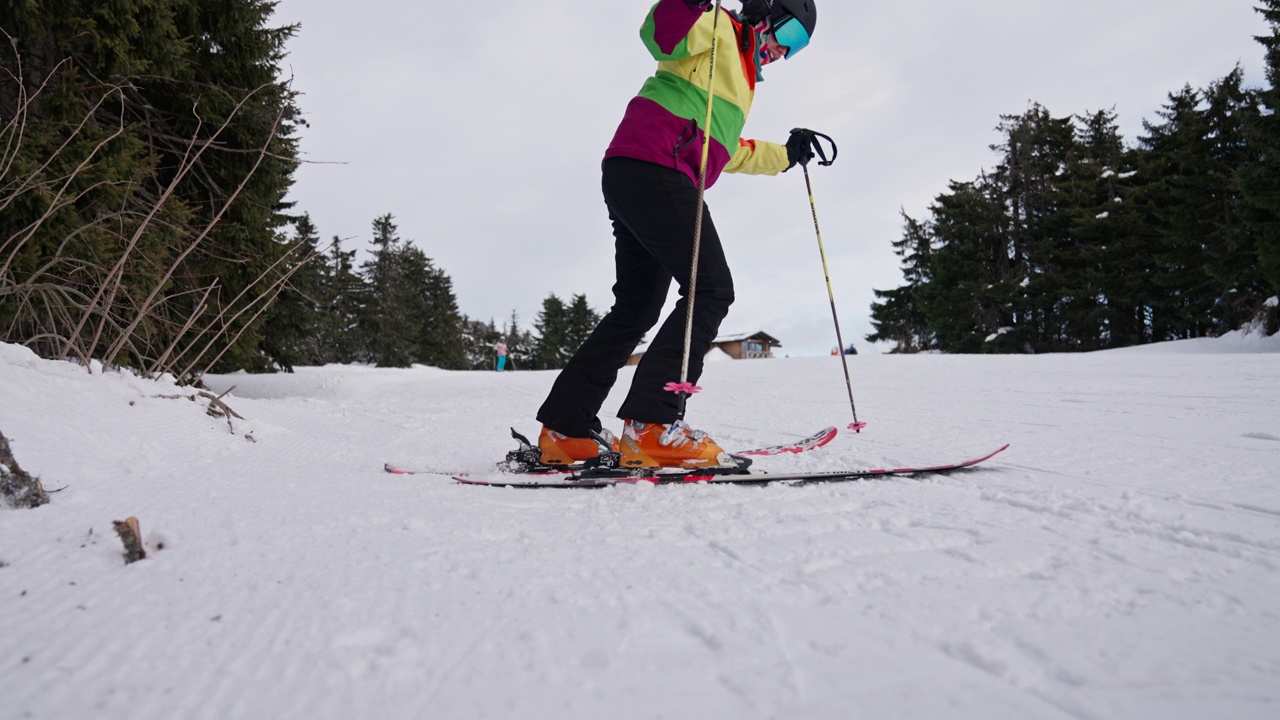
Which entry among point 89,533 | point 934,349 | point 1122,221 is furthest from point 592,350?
point 934,349

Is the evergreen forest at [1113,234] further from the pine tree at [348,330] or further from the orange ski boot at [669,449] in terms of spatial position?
the pine tree at [348,330]

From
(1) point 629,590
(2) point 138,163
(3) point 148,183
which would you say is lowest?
(1) point 629,590

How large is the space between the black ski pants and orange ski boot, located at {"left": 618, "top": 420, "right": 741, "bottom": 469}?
46 millimetres

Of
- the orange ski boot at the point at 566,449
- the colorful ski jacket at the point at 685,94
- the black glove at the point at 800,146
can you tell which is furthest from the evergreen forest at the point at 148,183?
the black glove at the point at 800,146

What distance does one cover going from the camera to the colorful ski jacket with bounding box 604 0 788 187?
221 centimetres

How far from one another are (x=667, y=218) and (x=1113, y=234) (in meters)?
29.1

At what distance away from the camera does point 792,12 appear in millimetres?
2457

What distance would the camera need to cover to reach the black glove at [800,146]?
2.88m

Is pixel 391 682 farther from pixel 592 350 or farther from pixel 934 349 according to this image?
pixel 934 349

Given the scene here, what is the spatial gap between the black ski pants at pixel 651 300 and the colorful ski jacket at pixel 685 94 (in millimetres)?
84

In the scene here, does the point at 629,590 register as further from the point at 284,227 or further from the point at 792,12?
the point at 284,227

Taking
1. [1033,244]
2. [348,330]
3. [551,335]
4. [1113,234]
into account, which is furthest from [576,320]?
[1113,234]

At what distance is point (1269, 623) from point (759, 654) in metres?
0.73

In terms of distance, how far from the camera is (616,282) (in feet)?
→ 8.78
